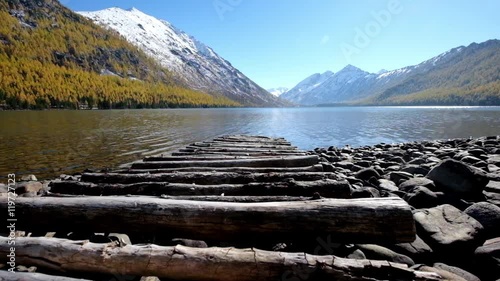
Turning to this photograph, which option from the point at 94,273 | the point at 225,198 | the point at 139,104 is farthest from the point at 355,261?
the point at 139,104

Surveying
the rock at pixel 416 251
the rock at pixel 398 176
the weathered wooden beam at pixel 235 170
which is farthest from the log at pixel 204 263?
the rock at pixel 398 176

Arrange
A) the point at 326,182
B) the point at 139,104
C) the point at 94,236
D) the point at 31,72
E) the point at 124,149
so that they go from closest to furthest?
1. the point at 94,236
2. the point at 326,182
3. the point at 124,149
4. the point at 31,72
5. the point at 139,104

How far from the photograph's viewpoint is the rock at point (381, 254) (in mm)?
4125

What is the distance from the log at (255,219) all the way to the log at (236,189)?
3.87ft

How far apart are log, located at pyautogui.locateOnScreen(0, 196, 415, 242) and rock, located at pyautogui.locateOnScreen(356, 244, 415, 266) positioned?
0.65 ft

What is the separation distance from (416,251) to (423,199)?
7.57 feet

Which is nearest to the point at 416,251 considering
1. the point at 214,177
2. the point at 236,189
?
the point at 236,189

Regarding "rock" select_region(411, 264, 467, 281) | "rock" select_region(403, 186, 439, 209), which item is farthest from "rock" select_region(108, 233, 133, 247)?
"rock" select_region(403, 186, 439, 209)

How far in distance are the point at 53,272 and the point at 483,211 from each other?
22.1 feet

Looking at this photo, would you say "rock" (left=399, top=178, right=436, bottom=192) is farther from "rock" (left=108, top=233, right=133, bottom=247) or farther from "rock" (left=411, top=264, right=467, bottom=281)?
"rock" (left=108, top=233, right=133, bottom=247)

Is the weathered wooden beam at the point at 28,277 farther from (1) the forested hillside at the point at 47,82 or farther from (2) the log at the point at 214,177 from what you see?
(1) the forested hillside at the point at 47,82

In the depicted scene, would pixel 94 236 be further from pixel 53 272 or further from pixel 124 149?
pixel 124 149

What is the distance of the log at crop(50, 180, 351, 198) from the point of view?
5444mm

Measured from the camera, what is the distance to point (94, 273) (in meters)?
3.48
